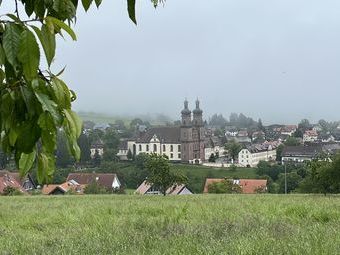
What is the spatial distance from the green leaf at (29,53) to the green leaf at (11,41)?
0.02 m

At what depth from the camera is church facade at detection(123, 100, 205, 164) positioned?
15311cm

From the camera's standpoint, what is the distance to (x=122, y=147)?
162750mm

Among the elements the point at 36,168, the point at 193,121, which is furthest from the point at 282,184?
the point at 36,168

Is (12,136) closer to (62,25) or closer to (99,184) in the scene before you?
(62,25)

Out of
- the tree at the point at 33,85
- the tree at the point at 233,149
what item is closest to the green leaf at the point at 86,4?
the tree at the point at 33,85

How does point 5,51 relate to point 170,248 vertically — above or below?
above

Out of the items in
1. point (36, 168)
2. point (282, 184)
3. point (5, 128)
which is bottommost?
point (282, 184)

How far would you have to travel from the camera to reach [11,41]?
1.35m

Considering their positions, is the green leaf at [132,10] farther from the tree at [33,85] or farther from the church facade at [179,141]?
the church facade at [179,141]

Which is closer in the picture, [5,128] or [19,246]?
[5,128]

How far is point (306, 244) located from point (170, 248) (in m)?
1.25

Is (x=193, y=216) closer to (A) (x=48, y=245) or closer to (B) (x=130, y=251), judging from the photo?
(A) (x=48, y=245)

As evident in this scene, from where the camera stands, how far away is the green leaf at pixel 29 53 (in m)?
1.32

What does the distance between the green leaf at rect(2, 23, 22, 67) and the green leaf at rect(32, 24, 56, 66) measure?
0.05 meters
